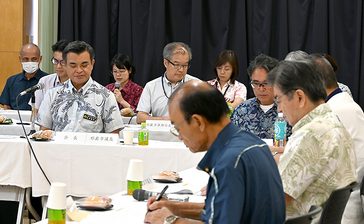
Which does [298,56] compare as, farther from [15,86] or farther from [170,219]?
[15,86]

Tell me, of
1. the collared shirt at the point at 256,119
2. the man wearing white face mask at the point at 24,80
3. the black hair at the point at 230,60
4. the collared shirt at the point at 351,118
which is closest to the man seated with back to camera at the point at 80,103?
the collared shirt at the point at 256,119

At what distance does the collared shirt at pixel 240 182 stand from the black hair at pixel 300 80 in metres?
0.70

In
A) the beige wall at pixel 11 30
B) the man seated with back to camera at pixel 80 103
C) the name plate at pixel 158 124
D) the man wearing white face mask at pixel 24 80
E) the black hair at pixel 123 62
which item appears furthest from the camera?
the beige wall at pixel 11 30

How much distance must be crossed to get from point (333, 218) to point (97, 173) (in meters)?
2.02

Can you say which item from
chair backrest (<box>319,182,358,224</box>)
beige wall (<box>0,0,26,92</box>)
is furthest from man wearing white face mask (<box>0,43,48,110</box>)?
chair backrest (<box>319,182,358,224</box>)

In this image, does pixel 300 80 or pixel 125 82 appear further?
pixel 125 82

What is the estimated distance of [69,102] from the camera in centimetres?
447

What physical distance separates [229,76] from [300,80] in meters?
3.90

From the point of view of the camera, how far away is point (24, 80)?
662cm

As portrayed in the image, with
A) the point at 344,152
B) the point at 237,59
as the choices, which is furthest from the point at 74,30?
the point at 344,152

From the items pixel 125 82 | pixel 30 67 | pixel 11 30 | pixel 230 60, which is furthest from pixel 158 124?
pixel 11 30

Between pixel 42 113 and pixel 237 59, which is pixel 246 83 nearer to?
pixel 237 59

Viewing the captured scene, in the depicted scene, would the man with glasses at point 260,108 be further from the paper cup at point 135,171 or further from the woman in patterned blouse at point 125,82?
the woman in patterned blouse at point 125,82

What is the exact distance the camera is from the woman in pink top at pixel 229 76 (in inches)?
253
